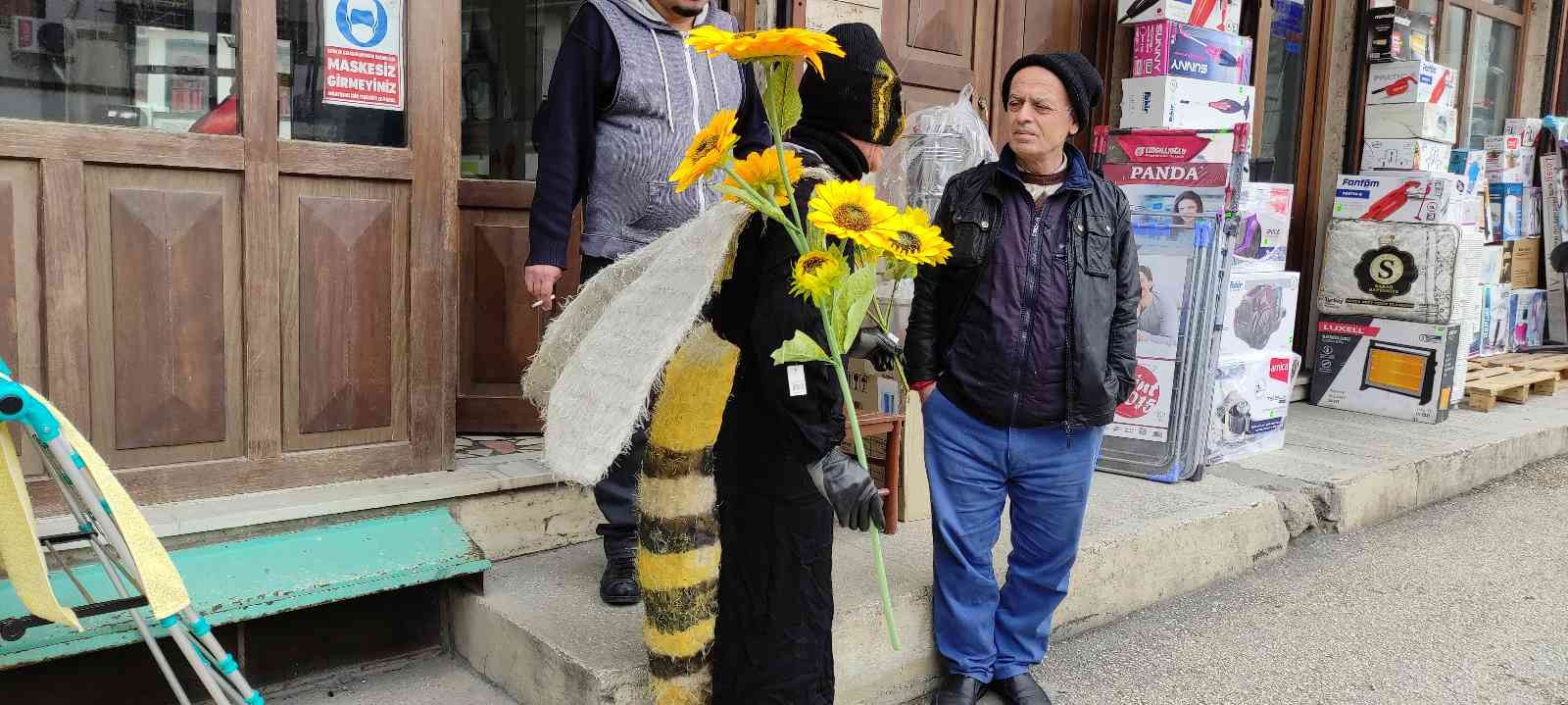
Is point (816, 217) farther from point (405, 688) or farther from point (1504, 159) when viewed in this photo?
point (1504, 159)

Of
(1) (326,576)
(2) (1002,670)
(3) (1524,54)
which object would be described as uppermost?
(3) (1524,54)

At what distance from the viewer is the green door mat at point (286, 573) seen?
2465 millimetres

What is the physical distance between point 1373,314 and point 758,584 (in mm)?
5580

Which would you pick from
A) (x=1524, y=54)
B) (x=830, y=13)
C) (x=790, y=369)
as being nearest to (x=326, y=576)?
(x=790, y=369)

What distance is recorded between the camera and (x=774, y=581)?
2.32 metres

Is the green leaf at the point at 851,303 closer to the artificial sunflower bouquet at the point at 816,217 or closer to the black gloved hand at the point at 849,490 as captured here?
the artificial sunflower bouquet at the point at 816,217

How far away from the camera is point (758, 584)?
2334mm

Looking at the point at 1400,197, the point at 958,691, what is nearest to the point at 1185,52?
the point at 1400,197

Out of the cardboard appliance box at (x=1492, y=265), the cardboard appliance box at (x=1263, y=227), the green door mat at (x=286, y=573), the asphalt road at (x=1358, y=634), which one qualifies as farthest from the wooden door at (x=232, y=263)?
the cardboard appliance box at (x=1492, y=265)

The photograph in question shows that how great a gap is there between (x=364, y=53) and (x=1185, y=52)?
4.07 m

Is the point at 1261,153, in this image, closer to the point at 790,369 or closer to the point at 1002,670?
the point at 1002,670

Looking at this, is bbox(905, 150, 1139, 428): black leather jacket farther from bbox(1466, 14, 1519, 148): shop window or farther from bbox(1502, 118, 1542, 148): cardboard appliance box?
bbox(1502, 118, 1542, 148): cardboard appliance box

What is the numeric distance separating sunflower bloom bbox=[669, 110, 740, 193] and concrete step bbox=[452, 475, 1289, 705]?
1265 millimetres

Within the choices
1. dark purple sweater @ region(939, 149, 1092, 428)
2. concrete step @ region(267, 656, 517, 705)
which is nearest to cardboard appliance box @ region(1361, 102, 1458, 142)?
dark purple sweater @ region(939, 149, 1092, 428)
